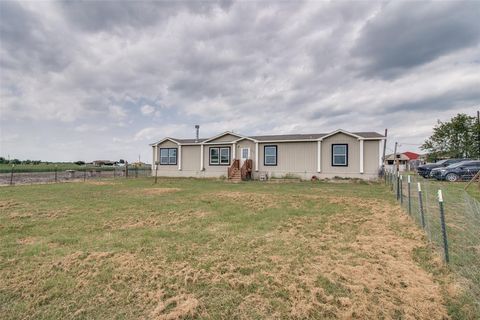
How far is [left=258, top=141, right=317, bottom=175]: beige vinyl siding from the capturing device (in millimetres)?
17156

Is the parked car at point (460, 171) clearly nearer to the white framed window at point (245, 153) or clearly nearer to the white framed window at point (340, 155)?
the white framed window at point (340, 155)

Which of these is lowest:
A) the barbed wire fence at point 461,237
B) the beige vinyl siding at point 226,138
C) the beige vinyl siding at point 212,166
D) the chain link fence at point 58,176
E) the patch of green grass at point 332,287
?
the patch of green grass at point 332,287

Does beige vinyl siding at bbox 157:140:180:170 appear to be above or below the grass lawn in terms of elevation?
above

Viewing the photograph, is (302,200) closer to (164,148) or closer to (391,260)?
(391,260)

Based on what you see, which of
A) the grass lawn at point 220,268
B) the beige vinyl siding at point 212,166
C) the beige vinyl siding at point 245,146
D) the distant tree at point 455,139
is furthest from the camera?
the distant tree at point 455,139

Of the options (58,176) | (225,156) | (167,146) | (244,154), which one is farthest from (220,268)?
(58,176)

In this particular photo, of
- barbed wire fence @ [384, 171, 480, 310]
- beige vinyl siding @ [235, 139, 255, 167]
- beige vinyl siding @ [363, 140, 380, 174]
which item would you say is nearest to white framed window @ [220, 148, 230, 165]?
beige vinyl siding @ [235, 139, 255, 167]

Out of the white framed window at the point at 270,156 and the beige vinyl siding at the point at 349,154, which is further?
the white framed window at the point at 270,156

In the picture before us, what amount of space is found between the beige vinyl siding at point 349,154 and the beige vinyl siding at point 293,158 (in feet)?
2.27

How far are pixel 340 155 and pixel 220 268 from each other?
1508 centimetres

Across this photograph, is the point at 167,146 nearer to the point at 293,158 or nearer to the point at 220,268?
the point at 293,158

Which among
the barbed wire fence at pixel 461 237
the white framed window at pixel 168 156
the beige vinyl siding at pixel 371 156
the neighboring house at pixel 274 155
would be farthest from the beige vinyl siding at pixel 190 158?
the barbed wire fence at pixel 461 237

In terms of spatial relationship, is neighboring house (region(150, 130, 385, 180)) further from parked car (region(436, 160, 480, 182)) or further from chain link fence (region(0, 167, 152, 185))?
parked car (region(436, 160, 480, 182))

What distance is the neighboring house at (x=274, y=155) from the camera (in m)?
16.0
